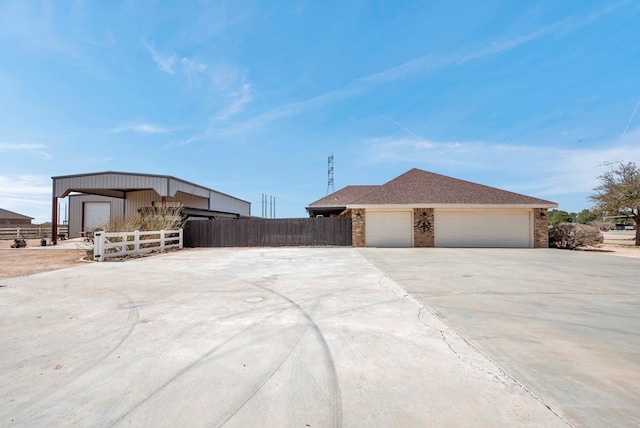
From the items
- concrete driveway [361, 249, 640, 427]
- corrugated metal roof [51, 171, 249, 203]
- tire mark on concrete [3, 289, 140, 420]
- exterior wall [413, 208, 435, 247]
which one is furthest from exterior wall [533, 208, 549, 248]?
corrugated metal roof [51, 171, 249, 203]

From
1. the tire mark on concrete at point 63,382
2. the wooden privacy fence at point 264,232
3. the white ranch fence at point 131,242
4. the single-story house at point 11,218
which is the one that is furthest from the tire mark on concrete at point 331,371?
the single-story house at point 11,218

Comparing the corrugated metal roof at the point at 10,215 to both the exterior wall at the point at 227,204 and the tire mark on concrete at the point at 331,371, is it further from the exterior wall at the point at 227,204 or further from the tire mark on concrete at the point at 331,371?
the tire mark on concrete at the point at 331,371

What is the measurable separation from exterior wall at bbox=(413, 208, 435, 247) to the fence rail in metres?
28.1

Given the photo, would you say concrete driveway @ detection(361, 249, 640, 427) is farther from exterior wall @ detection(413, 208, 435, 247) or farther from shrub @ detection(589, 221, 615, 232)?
shrub @ detection(589, 221, 615, 232)

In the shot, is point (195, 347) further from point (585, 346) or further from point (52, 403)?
point (585, 346)

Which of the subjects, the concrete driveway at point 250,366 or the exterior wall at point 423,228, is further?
the exterior wall at point 423,228

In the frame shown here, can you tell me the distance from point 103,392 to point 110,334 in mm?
1463

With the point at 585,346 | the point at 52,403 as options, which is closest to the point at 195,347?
the point at 52,403

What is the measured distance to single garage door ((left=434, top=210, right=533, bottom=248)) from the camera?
1656 cm

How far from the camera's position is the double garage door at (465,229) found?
16.6 meters

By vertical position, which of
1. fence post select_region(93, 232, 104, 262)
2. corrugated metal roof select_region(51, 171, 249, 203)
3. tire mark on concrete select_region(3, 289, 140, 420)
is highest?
corrugated metal roof select_region(51, 171, 249, 203)

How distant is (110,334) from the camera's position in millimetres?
3623

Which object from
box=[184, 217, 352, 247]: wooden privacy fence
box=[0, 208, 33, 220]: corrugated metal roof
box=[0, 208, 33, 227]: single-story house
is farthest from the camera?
box=[0, 208, 33, 220]: corrugated metal roof

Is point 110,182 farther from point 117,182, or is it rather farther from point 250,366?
point 250,366
